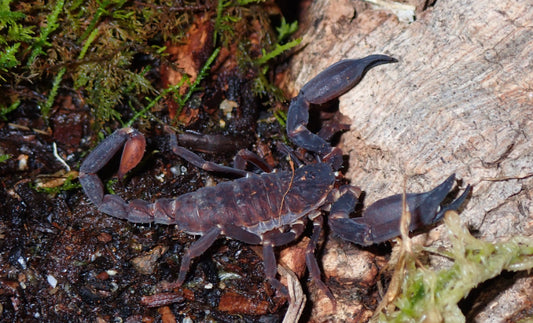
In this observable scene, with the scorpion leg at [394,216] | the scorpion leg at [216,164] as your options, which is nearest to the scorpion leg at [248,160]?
the scorpion leg at [216,164]

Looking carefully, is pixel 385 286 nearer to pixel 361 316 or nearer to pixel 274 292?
pixel 361 316

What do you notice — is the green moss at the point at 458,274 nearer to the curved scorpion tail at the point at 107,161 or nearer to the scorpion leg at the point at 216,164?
the scorpion leg at the point at 216,164

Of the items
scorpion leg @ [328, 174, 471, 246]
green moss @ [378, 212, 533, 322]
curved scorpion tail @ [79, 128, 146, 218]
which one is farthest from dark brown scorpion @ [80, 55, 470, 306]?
green moss @ [378, 212, 533, 322]

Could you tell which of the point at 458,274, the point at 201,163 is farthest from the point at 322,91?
the point at 458,274

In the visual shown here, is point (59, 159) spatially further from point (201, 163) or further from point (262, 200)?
point (262, 200)

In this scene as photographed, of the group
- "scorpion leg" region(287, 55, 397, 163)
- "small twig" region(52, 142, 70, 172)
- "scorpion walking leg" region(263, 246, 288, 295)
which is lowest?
"scorpion walking leg" region(263, 246, 288, 295)

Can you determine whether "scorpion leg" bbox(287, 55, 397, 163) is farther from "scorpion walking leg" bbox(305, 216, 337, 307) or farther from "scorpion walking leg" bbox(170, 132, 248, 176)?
"scorpion walking leg" bbox(305, 216, 337, 307)
